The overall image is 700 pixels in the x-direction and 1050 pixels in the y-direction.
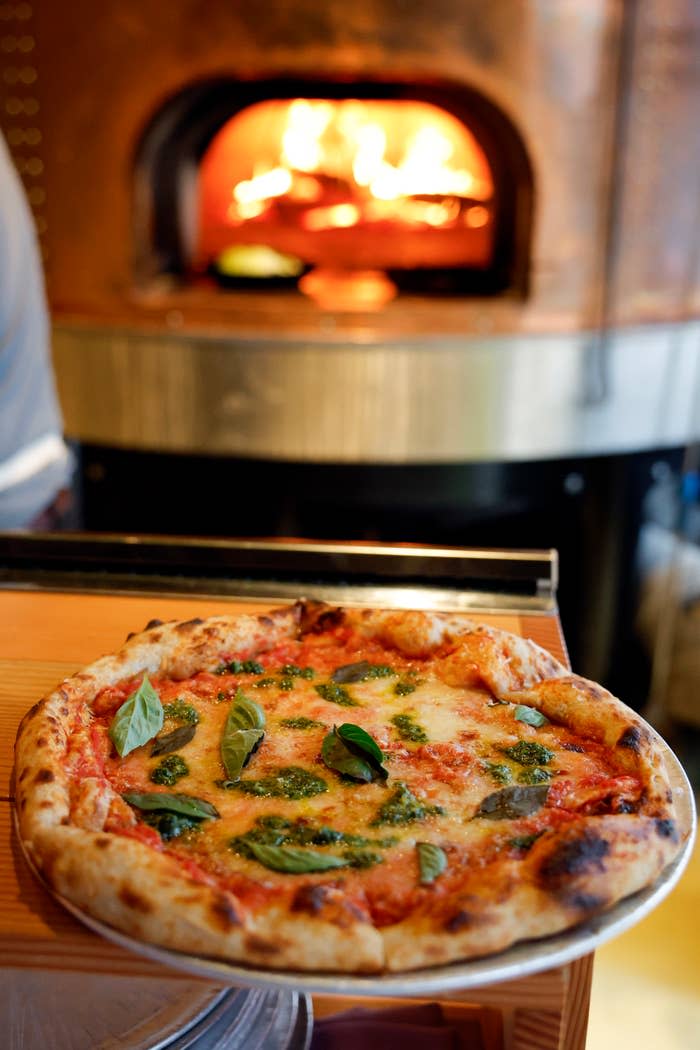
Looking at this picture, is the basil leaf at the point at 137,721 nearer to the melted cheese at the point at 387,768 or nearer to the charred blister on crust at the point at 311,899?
the melted cheese at the point at 387,768

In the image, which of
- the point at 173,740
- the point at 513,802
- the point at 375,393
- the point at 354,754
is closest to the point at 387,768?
the point at 354,754

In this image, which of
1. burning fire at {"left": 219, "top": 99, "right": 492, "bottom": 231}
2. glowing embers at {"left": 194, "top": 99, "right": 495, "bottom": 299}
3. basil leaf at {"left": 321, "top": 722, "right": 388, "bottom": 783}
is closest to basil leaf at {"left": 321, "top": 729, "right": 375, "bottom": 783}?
basil leaf at {"left": 321, "top": 722, "right": 388, "bottom": 783}

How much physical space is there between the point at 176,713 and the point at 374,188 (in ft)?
10.8

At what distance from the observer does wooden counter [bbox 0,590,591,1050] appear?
929mm

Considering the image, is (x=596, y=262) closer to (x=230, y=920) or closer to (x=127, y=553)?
(x=127, y=553)

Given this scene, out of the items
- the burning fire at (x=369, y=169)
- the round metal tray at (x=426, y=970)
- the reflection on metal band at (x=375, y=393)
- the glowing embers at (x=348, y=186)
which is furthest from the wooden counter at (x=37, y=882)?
the burning fire at (x=369, y=169)

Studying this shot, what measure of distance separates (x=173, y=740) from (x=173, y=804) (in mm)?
144

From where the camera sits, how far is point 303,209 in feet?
13.9

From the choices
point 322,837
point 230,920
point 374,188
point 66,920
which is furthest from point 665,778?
point 374,188

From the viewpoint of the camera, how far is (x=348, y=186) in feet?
13.7

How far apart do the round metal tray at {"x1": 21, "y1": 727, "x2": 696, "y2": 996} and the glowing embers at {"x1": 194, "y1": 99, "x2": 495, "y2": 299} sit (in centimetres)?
334

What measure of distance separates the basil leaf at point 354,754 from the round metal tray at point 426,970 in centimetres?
28

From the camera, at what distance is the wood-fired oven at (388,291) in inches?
135

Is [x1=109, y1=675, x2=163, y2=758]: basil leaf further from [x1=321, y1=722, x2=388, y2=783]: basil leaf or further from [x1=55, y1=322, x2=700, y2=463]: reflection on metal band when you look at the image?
[x1=55, y1=322, x2=700, y2=463]: reflection on metal band
